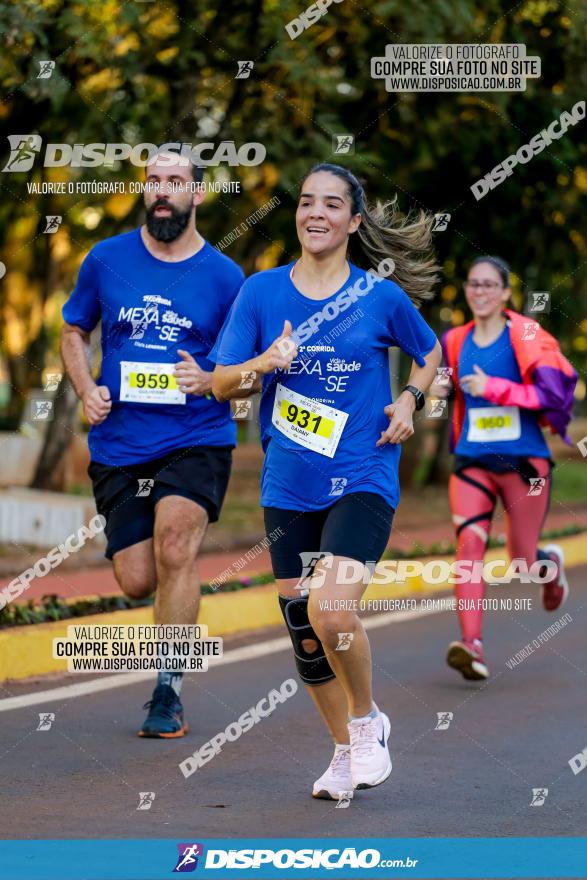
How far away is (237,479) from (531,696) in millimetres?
15349

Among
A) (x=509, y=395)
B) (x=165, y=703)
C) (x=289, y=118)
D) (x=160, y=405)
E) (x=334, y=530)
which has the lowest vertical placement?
(x=165, y=703)

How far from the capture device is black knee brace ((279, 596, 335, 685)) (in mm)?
5492

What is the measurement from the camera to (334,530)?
210 inches

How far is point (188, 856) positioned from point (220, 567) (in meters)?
7.63

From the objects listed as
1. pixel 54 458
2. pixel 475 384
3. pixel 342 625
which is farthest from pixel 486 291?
pixel 54 458

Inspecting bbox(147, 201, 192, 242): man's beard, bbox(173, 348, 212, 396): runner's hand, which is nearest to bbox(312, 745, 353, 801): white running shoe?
bbox(173, 348, 212, 396): runner's hand

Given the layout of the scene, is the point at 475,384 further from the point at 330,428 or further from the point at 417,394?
the point at 330,428

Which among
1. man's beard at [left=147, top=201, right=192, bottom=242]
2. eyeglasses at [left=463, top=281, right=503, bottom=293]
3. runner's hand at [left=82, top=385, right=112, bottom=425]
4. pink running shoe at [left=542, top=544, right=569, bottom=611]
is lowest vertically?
pink running shoe at [left=542, top=544, right=569, bottom=611]

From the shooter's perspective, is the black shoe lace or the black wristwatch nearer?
the black wristwatch

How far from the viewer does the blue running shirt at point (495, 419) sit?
8.34m

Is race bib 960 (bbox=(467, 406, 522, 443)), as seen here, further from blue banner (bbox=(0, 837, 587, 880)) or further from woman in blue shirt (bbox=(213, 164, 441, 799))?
blue banner (bbox=(0, 837, 587, 880))

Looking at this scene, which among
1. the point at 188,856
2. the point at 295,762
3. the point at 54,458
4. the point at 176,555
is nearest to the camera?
the point at 188,856

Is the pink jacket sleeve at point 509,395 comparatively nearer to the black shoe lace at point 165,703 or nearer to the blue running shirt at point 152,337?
the blue running shirt at point 152,337

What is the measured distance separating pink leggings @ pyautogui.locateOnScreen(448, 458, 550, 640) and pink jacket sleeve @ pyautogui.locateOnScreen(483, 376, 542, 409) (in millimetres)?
339
